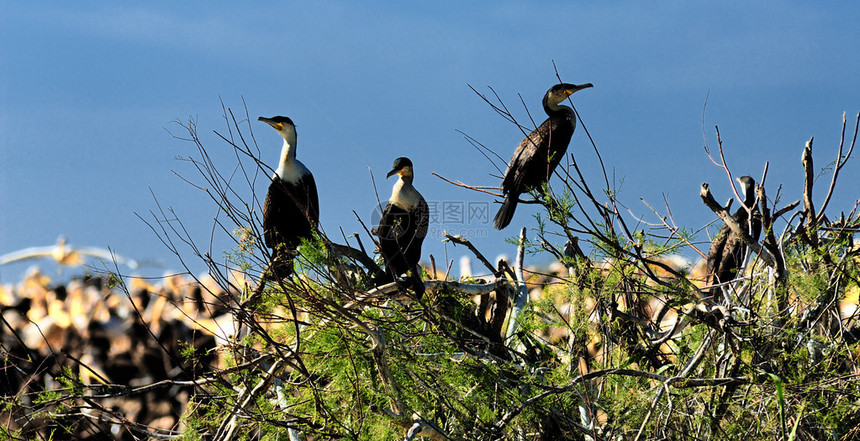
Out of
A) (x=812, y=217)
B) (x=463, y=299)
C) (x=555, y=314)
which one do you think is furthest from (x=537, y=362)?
(x=812, y=217)

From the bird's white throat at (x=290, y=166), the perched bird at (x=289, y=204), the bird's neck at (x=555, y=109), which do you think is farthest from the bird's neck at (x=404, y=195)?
the bird's neck at (x=555, y=109)

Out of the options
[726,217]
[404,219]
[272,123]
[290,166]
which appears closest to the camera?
[726,217]

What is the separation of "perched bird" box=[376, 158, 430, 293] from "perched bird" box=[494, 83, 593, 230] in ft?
2.03

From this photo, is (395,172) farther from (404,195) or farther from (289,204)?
(289,204)

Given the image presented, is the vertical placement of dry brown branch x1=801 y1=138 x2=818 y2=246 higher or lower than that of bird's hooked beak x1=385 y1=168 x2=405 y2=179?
lower

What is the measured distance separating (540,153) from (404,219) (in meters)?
1.11

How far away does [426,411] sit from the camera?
3.32 meters

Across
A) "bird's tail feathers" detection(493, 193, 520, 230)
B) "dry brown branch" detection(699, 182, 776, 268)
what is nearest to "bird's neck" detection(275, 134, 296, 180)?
"bird's tail feathers" detection(493, 193, 520, 230)

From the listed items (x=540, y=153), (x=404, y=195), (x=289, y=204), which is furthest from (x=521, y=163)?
(x=289, y=204)

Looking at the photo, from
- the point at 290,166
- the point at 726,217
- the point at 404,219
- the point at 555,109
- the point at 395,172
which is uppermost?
the point at 555,109

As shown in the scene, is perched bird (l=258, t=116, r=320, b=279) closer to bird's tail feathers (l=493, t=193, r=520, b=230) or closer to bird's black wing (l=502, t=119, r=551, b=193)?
bird's tail feathers (l=493, t=193, r=520, b=230)

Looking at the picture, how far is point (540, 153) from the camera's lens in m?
5.04

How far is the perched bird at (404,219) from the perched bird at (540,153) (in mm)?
618

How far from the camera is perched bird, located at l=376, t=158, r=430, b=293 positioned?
443 cm
